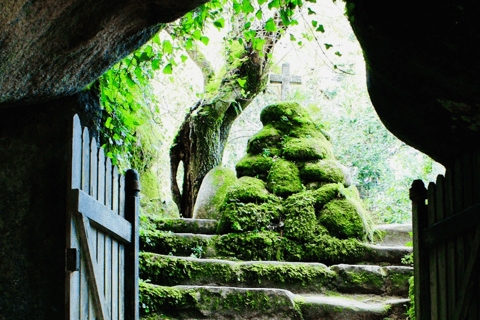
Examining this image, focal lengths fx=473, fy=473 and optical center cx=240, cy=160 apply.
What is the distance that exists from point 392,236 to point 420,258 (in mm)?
3107

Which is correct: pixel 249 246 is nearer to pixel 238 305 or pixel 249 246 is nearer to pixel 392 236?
pixel 238 305

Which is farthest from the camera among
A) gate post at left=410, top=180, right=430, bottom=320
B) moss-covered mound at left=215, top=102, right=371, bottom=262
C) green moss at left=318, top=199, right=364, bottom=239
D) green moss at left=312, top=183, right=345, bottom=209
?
green moss at left=312, top=183, right=345, bottom=209

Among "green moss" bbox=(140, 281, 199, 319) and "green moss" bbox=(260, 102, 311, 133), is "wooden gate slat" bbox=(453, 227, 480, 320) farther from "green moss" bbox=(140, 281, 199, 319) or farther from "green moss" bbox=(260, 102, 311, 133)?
"green moss" bbox=(260, 102, 311, 133)

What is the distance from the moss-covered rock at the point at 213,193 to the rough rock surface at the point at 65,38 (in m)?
4.54

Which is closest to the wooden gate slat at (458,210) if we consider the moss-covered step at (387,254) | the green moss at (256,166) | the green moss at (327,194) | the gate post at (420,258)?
the gate post at (420,258)

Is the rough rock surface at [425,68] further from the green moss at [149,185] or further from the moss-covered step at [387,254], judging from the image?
the green moss at [149,185]

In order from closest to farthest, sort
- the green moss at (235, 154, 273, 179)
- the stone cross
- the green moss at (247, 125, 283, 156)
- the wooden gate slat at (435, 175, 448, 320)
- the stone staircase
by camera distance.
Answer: the wooden gate slat at (435, 175, 448, 320), the stone staircase, the green moss at (235, 154, 273, 179), the green moss at (247, 125, 283, 156), the stone cross

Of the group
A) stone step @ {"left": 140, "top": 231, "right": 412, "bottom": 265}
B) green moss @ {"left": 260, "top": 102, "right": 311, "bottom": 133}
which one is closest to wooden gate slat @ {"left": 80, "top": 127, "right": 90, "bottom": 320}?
stone step @ {"left": 140, "top": 231, "right": 412, "bottom": 265}

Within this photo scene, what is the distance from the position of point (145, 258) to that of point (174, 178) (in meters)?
4.14

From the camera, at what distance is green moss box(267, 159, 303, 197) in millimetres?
6262

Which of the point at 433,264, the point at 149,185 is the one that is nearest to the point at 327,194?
the point at 149,185

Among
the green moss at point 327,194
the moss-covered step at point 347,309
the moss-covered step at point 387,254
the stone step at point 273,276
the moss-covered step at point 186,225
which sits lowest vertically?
the moss-covered step at point 347,309

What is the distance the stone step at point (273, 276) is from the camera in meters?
4.59

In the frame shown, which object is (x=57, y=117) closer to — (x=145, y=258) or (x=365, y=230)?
(x=145, y=258)
